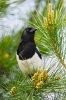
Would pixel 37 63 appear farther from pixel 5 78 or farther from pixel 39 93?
pixel 39 93

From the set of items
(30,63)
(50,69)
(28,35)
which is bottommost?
(30,63)

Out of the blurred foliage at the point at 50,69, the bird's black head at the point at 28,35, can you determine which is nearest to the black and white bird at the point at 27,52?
the bird's black head at the point at 28,35

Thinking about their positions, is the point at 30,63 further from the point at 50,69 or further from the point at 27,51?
the point at 50,69

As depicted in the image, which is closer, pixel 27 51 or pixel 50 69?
pixel 50 69

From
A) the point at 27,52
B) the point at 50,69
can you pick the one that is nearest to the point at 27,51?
the point at 27,52

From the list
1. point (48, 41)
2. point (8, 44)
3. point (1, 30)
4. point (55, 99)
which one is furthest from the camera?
point (1, 30)

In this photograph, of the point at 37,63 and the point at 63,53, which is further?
the point at 37,63

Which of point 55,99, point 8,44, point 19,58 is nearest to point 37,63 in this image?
point 19,58

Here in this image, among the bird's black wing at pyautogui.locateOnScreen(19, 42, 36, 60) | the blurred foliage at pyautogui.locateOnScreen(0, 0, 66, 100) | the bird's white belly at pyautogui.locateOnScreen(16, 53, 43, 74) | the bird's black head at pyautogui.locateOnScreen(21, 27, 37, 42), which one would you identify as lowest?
the bird's white belly at pyautogui.locateOnScreen(16, 53, 43, 74)

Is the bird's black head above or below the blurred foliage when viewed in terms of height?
below

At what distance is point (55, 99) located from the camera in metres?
1.53

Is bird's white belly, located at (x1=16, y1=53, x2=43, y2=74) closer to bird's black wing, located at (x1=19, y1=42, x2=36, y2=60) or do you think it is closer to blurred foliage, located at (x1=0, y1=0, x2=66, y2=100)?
bird's black wing, located at (x1=19, y1=42, x2=36, y2=60)

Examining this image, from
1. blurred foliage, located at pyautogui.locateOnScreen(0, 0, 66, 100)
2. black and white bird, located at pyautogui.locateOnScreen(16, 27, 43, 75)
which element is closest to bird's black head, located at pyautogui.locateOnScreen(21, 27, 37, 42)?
black and white bird, located at pyautogui.locateOnScreen(16, 27, 43, 75)

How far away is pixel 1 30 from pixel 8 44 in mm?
176
